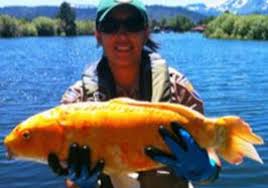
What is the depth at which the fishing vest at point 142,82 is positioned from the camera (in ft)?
15.7

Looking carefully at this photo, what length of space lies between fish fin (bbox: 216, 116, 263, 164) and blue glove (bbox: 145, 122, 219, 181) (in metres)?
0.15

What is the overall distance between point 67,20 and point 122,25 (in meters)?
143

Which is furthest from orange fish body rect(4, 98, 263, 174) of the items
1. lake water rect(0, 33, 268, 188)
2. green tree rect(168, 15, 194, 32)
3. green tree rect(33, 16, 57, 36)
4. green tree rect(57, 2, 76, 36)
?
green tree rect(168, 15, 194, 32)

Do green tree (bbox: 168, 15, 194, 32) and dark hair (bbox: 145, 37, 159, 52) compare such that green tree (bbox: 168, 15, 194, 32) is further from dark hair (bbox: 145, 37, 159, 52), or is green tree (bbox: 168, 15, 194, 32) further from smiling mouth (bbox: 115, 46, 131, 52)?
smiling mouth (bbox: 115, 46, 131, 52)

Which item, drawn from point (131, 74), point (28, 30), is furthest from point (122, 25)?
point (28, 30)

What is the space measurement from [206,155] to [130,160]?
0.49 meters

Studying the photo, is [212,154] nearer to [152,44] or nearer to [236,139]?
[236,139]

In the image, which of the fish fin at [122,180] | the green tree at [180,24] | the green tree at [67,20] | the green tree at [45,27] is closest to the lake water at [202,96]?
the fish fin at [122,180]

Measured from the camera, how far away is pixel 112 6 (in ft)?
15.4

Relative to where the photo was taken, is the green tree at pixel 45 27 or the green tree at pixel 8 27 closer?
the green tree at pixel 8 27

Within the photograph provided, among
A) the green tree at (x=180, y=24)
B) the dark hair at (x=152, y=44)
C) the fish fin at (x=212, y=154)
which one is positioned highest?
the dark hair at (x=152, y=44)

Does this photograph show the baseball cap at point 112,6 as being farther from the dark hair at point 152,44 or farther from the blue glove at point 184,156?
the blue glove at point 184,156

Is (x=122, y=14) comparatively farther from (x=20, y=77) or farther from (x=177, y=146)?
(x=20, y=77)

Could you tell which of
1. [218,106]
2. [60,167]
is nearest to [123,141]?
[60,167]
